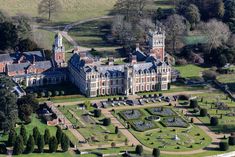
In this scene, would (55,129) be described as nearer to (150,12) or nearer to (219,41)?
(219,41)

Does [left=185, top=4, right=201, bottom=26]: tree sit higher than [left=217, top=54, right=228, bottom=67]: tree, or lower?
higher

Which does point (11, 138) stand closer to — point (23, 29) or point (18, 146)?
point (18, 146)

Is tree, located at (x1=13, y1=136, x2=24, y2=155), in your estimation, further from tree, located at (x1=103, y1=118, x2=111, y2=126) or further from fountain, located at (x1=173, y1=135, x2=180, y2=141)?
fountain, located at (x1=173, y1=135, x2=180, y2=141)

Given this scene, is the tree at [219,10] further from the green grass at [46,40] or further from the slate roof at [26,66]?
the slate roof at [26,66]

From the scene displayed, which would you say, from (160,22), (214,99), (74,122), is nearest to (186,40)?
(160,22)

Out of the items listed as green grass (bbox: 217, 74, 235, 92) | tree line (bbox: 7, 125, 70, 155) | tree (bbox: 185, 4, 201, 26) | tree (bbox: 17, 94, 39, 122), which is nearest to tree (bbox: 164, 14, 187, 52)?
tree (bbox: 185, 4, 201, 26)
